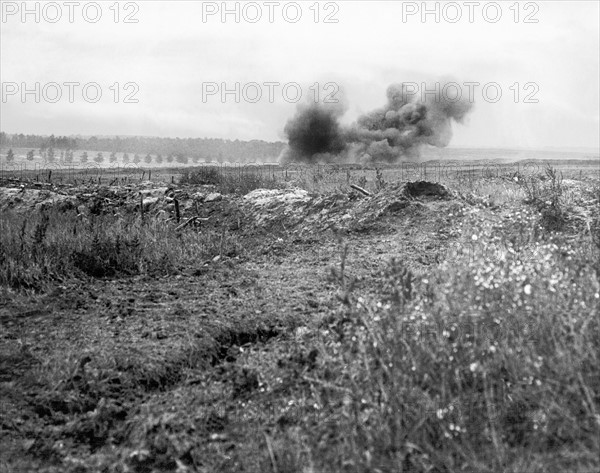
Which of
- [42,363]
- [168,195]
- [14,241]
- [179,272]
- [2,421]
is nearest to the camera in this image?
[2,421]

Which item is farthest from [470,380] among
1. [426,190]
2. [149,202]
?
[149,202]

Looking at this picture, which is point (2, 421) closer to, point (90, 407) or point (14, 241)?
point (90, 407)

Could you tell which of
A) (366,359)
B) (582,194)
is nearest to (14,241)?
(366,359)

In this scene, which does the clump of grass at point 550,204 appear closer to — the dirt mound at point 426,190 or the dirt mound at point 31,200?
the dirt mound at point 426,190

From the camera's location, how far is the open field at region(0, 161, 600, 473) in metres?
3.12

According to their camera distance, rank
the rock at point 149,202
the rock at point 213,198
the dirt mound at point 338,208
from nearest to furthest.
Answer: the dirt mound at point 338,208, the rock at point 213,198, the rock at point 149,202

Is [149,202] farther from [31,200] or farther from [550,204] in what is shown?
[550,204]

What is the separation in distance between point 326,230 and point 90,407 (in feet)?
15.3

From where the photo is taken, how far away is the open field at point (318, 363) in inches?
123

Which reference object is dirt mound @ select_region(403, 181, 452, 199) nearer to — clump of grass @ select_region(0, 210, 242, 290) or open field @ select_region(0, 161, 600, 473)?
open field @ select_region(0, 161, 600, 473)

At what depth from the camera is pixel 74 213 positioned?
1122cm

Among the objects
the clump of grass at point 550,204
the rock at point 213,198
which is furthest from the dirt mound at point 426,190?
the rock at point 213,198

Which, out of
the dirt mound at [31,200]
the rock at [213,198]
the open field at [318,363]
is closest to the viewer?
the open field at [318,363]

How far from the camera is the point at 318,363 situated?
3.90 metres
